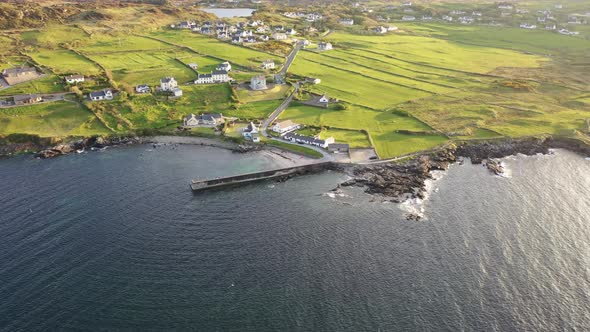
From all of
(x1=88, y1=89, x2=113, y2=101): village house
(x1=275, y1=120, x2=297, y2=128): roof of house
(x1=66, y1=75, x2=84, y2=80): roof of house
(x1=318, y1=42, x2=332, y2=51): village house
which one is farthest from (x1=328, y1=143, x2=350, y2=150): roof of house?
(x1=318, y1=42, x2=332, y2=51): village house

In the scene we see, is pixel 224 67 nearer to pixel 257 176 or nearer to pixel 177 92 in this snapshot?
pixel 177 92

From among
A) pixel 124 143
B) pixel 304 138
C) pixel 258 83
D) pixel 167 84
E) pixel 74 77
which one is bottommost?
pixel 124 143

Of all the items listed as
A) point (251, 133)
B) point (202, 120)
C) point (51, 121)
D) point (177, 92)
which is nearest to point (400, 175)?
point (251, 133)

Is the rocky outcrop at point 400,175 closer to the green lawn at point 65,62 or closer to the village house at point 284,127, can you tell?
the village house at point 284,127

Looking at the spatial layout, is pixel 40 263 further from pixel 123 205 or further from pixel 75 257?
pixel 123 205

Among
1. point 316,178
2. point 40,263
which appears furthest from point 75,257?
point 316,178
